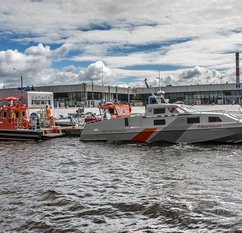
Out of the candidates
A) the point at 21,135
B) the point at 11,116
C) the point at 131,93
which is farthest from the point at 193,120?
the point at 131,93

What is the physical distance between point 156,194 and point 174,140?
11.7 meters

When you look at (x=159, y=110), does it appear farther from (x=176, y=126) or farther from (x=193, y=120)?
(x=193, y=120)

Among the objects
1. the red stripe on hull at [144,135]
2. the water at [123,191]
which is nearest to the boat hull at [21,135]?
the water at [123,191]

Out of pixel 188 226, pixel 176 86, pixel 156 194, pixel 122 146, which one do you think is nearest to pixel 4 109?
pixel 122 146

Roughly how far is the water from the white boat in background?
2.01 m

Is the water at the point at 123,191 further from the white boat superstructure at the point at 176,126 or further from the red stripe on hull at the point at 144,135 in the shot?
the red stripe on hull at the point at 144,135

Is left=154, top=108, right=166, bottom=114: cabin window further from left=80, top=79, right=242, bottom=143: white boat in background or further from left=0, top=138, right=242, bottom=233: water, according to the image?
left=0, top=138, right=242, bottom=233: water

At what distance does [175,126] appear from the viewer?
2177 centimetres

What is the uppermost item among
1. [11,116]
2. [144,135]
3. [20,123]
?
[11,116]

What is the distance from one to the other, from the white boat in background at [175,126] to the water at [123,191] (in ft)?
6.59

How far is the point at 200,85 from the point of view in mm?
111062

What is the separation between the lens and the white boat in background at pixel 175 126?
69.3ft

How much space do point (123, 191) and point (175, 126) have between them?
447 inches

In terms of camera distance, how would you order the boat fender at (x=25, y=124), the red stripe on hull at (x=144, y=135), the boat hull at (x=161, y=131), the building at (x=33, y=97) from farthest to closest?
the building at (x=33, y=97) < the boat fender at (x=25, y=124) < the red stripe on hull at (x=144, y=135) < the boat hull at (x=161, y=131)
